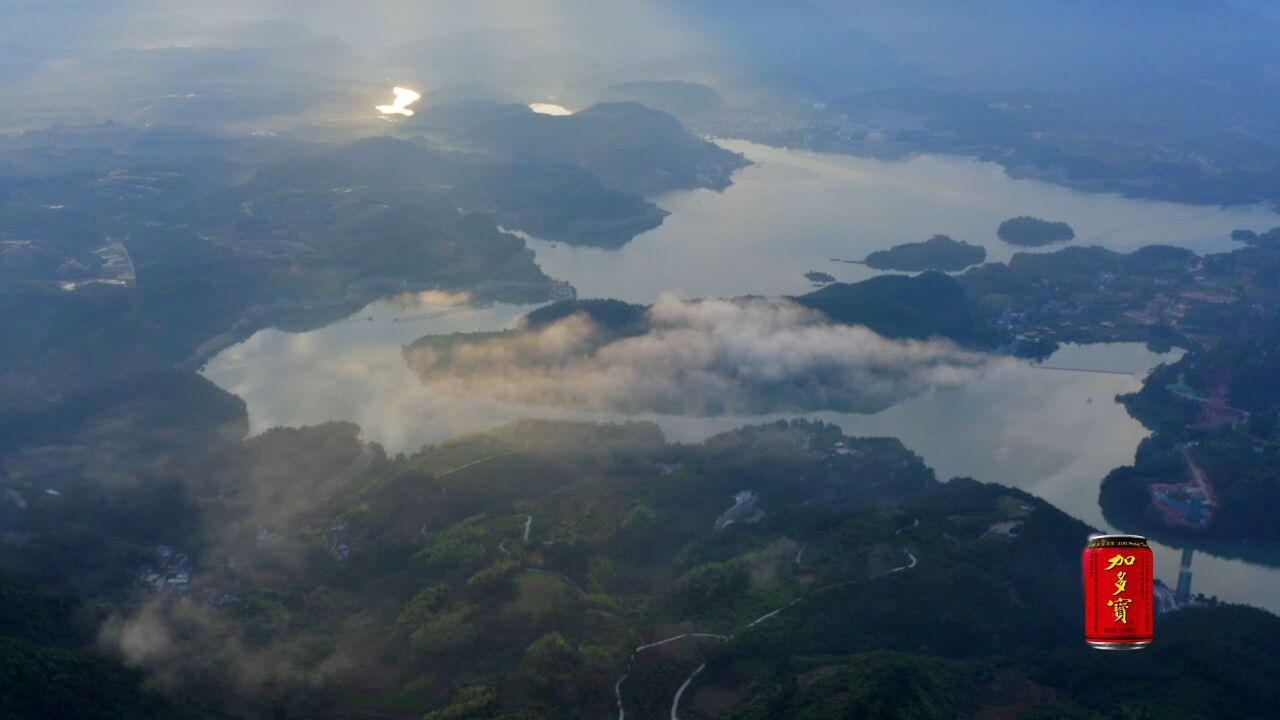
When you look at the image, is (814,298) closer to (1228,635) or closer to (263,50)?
(1228,635)

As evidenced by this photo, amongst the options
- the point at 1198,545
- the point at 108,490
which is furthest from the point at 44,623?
the point at 1198,545

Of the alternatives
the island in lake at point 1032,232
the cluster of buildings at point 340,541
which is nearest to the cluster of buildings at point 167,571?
the cluster of buildings at point 340,541

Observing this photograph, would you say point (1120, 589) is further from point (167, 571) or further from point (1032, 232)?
point (1032, 232)

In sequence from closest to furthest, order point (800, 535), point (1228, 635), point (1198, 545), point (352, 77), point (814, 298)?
point (1228, 635) → point (800, 535) → point (1198, 545) → point (814, 298) → point (352, 77)

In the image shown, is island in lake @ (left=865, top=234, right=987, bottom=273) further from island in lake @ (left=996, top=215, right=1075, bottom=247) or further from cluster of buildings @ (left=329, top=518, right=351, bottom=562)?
cluster of buildings @ (left=329, top=518, right=351, bottom=562)

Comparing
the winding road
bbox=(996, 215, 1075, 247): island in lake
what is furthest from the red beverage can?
bbox=(996, 215, 1075, 247): island in lake

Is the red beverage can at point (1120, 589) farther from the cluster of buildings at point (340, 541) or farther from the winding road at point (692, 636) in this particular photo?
the cluster of buildings at point (340, 541)
